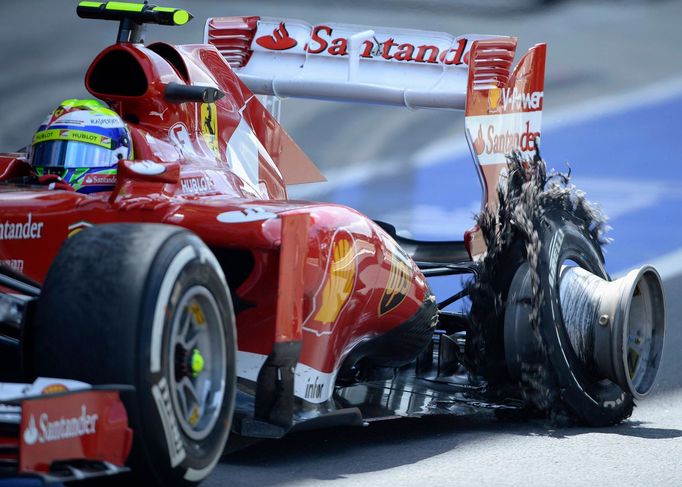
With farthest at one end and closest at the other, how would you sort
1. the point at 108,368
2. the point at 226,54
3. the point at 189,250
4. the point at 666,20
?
the point at 666,20
the point at 226,54
the point at 189,250
the point at 108,368

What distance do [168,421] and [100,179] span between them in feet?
4.49

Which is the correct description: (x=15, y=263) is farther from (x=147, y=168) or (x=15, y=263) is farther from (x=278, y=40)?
(x=278, y=40)

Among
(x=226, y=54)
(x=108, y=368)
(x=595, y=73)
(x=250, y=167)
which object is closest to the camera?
(x=108, y=368)

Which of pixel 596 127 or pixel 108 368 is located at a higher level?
pixel 596 127

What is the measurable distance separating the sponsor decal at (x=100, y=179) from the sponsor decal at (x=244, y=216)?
19.7 inches

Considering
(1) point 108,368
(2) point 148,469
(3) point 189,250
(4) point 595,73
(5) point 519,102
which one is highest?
(4) point 595,73

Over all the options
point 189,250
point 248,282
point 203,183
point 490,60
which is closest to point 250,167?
point 203,183

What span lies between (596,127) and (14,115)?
5.35 metres

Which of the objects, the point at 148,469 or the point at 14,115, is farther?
the point at 14,115

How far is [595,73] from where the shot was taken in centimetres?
1223

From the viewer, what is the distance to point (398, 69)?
6523 millimetres

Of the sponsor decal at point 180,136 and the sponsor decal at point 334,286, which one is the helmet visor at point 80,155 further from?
the sponsor decal at point 334,286

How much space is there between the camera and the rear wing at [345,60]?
6383 millimetres

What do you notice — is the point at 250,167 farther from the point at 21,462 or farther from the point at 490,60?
the point at 21,462
